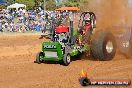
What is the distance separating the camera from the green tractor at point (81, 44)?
12.5 meters

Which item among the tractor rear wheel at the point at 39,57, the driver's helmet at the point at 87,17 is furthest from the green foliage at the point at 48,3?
the tractor rear wheel at the point at 39,57

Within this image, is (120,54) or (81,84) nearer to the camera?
(81,84)

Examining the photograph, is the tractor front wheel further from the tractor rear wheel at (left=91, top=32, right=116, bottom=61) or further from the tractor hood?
the tractor rear wheel at (left=91, top=32, right=116, bottom=61)

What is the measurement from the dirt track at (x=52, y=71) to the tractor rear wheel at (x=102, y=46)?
0.99 ft

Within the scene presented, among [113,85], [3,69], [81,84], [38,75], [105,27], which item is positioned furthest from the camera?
[105,27]

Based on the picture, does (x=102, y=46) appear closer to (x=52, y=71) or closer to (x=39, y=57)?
(x=39, y=57)

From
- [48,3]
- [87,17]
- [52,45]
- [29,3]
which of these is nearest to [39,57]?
[52,45]

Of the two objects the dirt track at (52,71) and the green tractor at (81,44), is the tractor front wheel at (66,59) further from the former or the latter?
the dirt track at (52,71)

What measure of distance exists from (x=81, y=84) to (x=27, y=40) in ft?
39.6

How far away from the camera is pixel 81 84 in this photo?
9062 millimetres

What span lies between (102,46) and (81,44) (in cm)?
78

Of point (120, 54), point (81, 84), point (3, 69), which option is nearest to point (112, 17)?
point (120, 54)

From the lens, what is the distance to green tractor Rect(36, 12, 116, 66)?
41.0 feet

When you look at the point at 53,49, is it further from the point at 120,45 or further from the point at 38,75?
the point at 120,45
